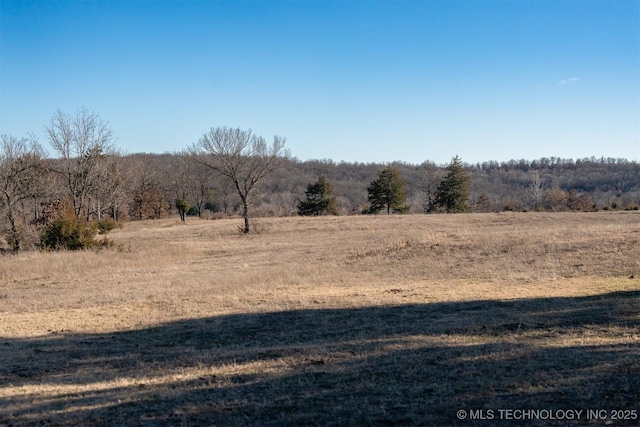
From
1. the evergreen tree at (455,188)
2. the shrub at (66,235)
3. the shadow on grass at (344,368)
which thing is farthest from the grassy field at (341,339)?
the evergreen tree at (455,188)

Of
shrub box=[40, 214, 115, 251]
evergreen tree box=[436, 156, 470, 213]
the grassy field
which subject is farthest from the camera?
evergreen tree box=[436, 156, 470, 213]

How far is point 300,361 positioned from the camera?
7.27m

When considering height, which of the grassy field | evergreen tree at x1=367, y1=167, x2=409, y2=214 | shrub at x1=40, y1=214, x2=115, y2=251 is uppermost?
evergreen tree at x1=367, y1=167, x2=409, y2=214

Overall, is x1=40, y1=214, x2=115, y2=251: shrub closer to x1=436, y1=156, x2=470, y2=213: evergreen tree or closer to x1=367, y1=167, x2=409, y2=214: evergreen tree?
x1=367, y1=167, x2=409, y2=214: evergreen tree

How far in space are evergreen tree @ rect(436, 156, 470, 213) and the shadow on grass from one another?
53255 mm

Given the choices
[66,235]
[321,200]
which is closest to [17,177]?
[66,235]

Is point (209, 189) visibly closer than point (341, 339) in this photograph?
No

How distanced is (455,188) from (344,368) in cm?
5922

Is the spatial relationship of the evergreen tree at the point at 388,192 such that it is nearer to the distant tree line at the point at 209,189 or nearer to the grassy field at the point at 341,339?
the distant tree line at the point at 209,189

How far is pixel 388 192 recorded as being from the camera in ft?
212

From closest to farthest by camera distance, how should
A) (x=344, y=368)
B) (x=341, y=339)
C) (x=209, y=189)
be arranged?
1. (x=344, y=368)
2. (x=341, y=339)
3. (x=209, y=189)

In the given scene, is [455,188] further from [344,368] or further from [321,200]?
[344,368]

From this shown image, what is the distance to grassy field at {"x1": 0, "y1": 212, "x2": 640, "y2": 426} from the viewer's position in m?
5.21

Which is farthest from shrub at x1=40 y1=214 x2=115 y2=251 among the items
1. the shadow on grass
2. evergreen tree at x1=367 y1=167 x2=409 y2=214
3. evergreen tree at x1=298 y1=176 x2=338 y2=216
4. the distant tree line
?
evergreen tree at x1=367 y1=167 x2=409 y2=214
